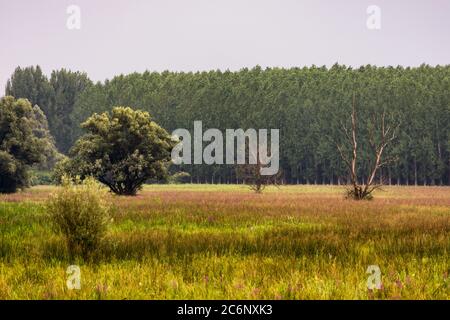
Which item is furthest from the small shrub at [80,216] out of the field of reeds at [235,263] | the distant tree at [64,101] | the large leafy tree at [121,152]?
the distant tree at [64,101]

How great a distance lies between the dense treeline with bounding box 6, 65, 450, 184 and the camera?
232 ft

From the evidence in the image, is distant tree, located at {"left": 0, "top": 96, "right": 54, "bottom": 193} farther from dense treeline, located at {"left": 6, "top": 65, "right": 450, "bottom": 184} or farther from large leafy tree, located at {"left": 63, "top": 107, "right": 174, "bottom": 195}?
dense treeline, located at {"left": 6, "top": 65, "right": 450, "bottom": 184}

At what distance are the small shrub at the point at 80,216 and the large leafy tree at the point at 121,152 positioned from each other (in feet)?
72.3

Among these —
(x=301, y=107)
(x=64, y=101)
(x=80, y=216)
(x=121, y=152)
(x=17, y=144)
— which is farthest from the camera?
(x=64, y=101)

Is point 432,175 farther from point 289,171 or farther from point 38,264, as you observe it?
point 38,264

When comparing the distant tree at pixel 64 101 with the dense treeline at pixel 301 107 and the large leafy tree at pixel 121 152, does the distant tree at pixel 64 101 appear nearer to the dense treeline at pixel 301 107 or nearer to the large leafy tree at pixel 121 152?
the dense treeline at pixel 301 107

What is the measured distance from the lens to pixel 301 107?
262 ft

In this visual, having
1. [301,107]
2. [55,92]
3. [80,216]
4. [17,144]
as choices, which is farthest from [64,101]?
[80,216]

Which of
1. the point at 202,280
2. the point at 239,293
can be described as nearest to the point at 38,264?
the point at 202,280

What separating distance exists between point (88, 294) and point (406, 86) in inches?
2911

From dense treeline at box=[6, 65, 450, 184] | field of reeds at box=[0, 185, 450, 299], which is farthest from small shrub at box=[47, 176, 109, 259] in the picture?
dense treeline at box=[6, 65, 450, 184]

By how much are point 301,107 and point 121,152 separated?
50078mm

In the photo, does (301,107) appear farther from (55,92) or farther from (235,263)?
(235,263)

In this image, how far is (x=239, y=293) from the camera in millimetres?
6473
